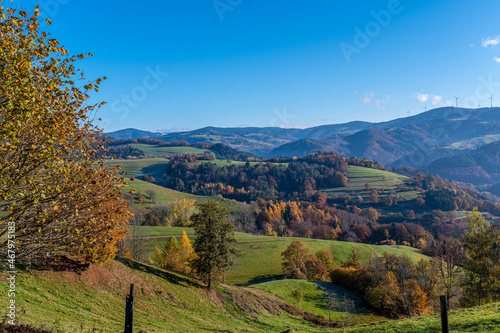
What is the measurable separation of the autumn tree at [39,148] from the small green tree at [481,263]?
181 feet

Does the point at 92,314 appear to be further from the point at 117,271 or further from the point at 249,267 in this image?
the point at 249,267

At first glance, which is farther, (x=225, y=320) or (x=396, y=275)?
(x=396, y=275)

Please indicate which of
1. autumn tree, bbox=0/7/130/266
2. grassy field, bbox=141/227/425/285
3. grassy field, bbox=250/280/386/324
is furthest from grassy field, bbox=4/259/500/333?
grassy field, bbox=141/227/425/285

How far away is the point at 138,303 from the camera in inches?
1313

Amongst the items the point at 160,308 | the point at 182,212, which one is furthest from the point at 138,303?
the point at 182,212

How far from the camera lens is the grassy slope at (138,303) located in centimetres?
2180

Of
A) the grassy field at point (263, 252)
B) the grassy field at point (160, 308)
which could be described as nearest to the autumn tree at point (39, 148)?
the grassy field at point (160, 308)

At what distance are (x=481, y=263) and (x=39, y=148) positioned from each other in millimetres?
58363

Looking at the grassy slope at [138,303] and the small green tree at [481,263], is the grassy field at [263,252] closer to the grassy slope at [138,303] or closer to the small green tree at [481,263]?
the grassy slope at [138,303]

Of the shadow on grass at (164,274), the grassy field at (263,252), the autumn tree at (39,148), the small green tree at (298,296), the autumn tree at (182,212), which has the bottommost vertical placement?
the grassy field at (263,252)

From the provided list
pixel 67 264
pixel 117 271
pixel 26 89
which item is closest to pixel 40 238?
pixel 26 89

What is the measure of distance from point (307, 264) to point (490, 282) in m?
58.1

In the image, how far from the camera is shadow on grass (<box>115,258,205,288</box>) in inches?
1655

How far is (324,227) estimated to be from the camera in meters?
185
